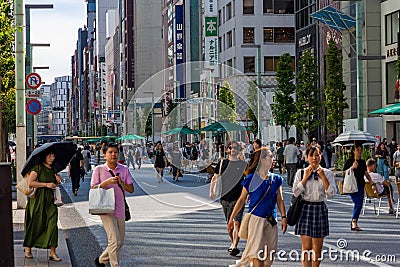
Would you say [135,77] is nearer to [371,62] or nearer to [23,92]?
[371,62]

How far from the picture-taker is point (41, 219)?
39.7 ft

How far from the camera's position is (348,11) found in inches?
2132

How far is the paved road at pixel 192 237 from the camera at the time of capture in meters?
12.3

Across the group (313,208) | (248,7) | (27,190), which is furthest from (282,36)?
(313,208)

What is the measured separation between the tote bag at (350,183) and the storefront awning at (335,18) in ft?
122

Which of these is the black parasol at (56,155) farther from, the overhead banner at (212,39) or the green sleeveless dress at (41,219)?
the overhead banner at (212,39)

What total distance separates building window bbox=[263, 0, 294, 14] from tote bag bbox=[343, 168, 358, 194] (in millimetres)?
65761

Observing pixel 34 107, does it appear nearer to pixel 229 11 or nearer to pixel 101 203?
pixel 101 203

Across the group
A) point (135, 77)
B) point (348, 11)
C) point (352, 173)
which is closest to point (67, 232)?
point (352, 173)

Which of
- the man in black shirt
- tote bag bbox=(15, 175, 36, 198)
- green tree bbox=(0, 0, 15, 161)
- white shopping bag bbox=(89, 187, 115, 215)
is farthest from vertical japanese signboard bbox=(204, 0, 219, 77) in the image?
white shopping bag bbox=(89, 187, 115, 215)

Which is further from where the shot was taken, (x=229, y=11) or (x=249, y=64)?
(x=229, y=11)

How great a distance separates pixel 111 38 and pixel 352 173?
184 m

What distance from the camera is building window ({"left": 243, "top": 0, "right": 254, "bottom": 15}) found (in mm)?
80562

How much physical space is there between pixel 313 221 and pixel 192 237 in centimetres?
549
